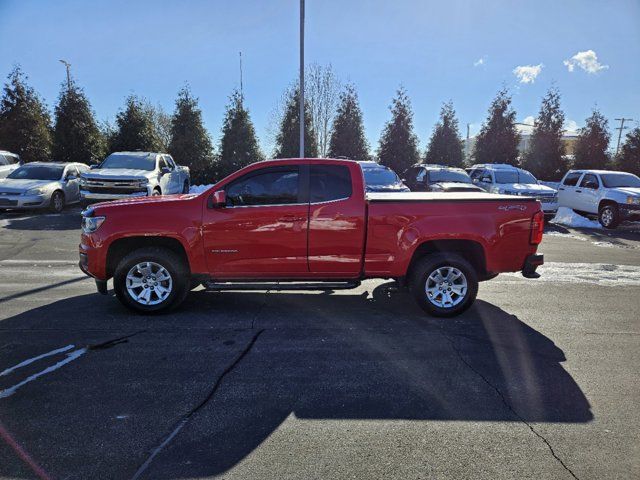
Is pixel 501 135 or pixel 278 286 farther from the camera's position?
pixel 501 135

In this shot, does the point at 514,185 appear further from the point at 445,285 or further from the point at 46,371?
the point at 46,371

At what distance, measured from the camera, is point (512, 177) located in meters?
16.8

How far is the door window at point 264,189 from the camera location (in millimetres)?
5496

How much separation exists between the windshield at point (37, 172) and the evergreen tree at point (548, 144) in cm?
2330

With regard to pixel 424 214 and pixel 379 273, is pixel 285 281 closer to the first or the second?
pixel 379 273

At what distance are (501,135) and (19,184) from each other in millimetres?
23094

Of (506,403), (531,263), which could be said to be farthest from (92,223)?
(531,263)

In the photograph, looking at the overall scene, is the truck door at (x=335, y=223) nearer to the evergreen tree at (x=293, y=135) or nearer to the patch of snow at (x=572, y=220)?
the patch of snow at (x=572, y=220)

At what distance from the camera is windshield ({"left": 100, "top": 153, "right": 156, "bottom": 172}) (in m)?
14.6

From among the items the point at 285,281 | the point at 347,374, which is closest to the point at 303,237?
the point at 285,281

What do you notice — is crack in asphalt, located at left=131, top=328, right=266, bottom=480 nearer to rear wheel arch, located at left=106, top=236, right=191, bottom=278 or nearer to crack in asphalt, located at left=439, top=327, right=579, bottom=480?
rear wheel arch, located at left=106, top=236, right=191, bottom=278

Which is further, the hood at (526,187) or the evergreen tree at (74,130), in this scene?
the evergreen tree at (74,130)

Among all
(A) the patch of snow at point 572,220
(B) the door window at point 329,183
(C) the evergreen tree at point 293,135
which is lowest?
(A) the patch of snow at point 572,220

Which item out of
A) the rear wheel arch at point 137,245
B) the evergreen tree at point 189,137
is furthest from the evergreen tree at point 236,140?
the rear wheel arch at point 137,245
